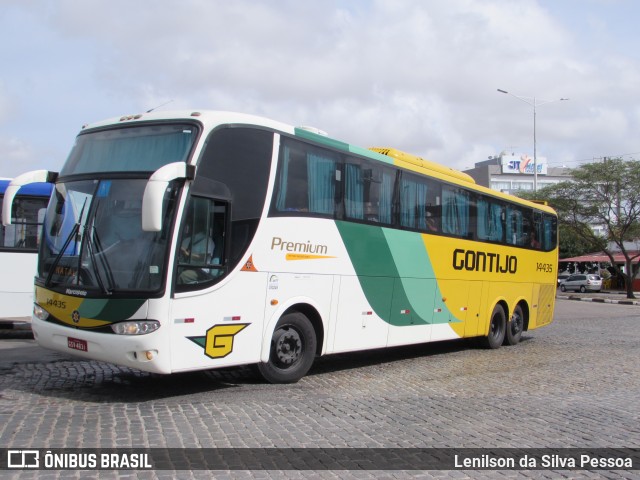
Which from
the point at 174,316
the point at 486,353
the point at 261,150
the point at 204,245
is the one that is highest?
the point at 261,150

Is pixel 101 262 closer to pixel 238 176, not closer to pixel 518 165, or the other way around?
pixel 238 176

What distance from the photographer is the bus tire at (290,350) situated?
819 centimetres

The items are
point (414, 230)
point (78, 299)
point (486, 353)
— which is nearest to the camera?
point (78, 299)

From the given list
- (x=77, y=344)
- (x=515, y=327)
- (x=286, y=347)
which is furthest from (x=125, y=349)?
(x=515, y=327)

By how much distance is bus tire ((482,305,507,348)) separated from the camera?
13605mm

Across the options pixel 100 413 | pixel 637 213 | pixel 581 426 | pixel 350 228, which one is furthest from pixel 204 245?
pixel 637 213

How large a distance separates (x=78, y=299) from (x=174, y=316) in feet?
3.94

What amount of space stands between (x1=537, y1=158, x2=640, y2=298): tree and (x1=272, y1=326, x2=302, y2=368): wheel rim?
3697 centimetres

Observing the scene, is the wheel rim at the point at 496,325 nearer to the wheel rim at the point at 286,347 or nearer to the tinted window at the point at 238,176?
the wheel rim at the point at 286,347

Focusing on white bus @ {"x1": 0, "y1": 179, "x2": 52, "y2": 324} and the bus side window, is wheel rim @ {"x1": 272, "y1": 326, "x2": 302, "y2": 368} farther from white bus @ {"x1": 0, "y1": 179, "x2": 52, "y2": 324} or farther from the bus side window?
white bus @ {"x1": 0, "y1": 179, "x2": 52, "y2": 324}

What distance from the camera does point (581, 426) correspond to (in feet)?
21.5

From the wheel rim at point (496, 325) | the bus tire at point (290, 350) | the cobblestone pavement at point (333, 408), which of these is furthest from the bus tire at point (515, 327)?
the bus tire at point (290, 350)

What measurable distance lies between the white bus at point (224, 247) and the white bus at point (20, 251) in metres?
5.39

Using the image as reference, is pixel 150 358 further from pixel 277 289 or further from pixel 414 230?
pixel 414 230
